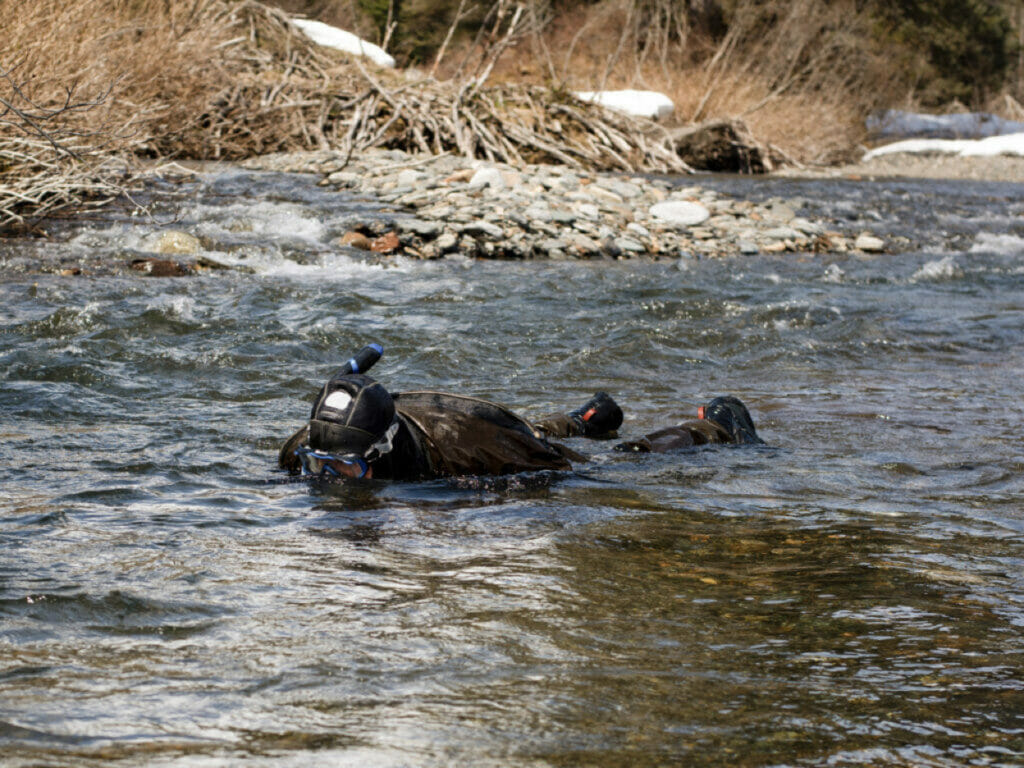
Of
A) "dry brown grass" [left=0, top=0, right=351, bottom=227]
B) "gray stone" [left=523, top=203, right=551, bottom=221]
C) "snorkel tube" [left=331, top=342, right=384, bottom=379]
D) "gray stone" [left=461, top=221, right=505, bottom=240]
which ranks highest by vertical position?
"dry brown grass" [left=0, top=0, right=351, bottom=227]

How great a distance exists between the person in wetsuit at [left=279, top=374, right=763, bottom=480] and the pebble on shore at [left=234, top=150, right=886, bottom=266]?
628 cm

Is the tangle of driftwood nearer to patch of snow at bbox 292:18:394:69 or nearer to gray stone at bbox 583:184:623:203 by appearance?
patch of snow at bbox 292:18:394:69

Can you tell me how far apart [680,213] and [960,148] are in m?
17.0

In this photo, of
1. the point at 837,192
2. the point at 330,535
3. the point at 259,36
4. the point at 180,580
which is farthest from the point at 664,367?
the point at 259,36

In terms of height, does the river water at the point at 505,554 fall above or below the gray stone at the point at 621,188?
below

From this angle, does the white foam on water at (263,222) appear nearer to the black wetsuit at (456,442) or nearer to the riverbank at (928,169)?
the black wetsuit at (456,442)

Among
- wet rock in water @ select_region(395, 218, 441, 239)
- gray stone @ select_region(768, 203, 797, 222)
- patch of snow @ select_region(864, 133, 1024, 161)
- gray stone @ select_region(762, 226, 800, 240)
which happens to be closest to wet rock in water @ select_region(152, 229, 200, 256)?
wet rock in water @ select_region(395, 218, 441, 239)

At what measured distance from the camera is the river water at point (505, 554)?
246 cm

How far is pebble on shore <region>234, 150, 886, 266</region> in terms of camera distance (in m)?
11.9

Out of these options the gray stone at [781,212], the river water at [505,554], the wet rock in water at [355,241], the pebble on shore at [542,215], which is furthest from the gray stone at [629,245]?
the river water at [505,554]

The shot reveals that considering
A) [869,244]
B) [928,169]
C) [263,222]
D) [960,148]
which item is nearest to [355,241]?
[263,222]

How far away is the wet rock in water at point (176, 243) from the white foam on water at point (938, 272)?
7385 millimetres

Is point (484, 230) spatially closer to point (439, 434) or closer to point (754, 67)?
point (439, 434)

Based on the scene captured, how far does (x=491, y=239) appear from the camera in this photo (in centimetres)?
1189
